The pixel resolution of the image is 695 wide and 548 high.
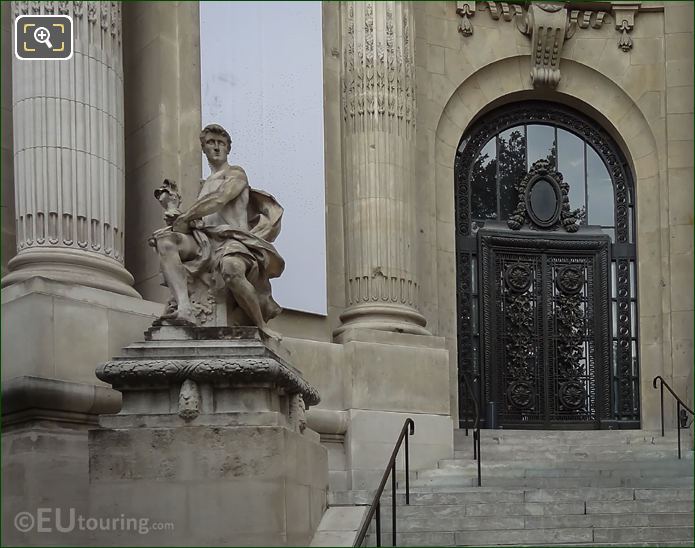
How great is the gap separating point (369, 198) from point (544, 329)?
395cm

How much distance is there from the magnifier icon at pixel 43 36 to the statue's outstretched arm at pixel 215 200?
327cm

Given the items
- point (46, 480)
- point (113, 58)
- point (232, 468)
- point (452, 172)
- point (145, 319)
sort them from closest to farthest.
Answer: point (232, 468), point (46, 480), point (145, 319), point (113, 58), point (452, 172)

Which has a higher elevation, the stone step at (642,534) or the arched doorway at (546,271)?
the arched doorway at (546,271)

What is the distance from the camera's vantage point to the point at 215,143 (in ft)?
39.2

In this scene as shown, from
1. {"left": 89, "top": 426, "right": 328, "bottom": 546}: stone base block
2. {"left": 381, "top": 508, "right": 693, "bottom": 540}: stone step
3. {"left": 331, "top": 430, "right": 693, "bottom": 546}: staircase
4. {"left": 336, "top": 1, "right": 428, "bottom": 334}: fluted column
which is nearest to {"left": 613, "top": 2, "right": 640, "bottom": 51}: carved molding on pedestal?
{"left": 336, "top": 1, "right": 428, "bottom": 334}: fluted column

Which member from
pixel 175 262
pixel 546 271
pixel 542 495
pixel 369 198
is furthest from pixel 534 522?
pixel 546 271

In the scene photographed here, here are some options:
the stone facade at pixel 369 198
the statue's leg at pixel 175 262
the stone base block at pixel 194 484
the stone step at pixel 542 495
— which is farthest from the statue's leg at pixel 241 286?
the stone step at pixel 542 495

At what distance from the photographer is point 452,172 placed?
18547 mm

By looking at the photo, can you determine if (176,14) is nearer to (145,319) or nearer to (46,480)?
(145,319)

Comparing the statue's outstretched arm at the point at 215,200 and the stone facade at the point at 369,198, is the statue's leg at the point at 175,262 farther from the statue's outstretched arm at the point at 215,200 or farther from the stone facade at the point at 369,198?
the stone facade at the point at 369,198

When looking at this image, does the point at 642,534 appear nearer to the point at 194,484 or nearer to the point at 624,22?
the point at 194,484

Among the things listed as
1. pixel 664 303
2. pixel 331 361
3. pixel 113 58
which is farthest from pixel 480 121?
pixel 113 58

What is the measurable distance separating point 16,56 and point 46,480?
471 centimetres

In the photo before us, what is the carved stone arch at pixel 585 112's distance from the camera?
18375 millimetres
